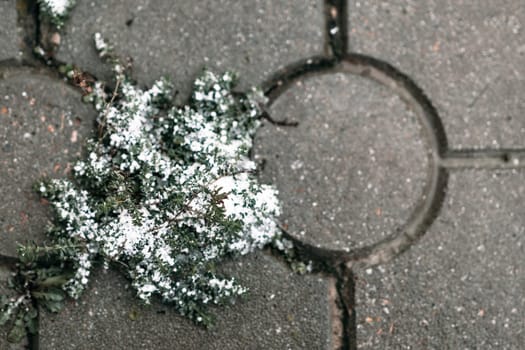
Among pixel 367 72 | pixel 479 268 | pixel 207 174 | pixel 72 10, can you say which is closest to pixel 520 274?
pixel 479 268

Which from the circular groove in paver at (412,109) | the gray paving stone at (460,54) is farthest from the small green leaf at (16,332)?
the gray paving stone at (460,54)

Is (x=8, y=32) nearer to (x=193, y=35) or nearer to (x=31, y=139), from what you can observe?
→ (x=31, y=139)

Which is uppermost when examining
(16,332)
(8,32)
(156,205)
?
(8,32)

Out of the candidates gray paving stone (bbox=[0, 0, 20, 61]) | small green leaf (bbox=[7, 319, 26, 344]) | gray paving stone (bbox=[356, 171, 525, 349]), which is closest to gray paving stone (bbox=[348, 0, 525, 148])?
gray paving stone (bbox=[356, 171, 525, 349])

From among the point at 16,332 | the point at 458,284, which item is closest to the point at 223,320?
the point at 16,332

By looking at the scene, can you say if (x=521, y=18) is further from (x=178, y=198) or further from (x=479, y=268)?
(x=178, y=198)
